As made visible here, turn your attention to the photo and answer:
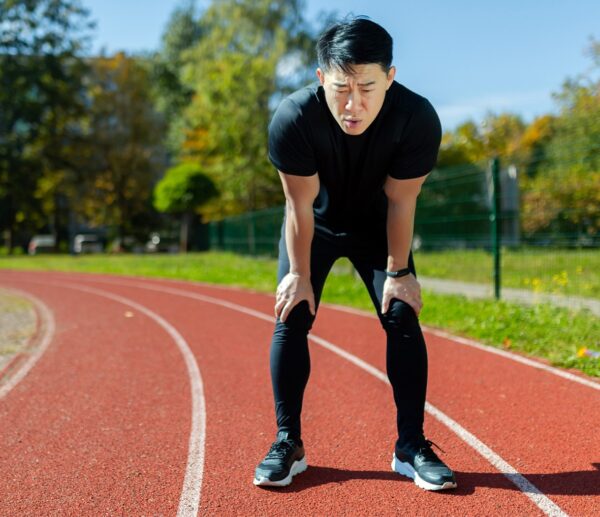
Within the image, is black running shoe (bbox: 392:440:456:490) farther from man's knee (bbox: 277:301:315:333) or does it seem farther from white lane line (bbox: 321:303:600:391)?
white lane line (bbox: 321:303:600:391)

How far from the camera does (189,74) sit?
32.2 metres

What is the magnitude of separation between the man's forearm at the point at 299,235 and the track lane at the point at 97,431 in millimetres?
1147

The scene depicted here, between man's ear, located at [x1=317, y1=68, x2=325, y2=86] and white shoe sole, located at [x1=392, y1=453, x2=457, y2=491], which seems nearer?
man's ear, located at [x1=317, y1=68, x2=325, y2=86]

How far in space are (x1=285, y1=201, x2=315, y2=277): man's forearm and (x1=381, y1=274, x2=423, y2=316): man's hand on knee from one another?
0.37 metres

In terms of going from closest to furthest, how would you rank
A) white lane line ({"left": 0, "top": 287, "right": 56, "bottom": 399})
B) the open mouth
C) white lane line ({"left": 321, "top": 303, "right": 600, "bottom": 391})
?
the open mouth
white lane line ({"left": 321, "top": 303, "right": 600, "bottom": 391})
white lane line ({"left": 0, "top": 287, "right": 56, "bottom": 399})

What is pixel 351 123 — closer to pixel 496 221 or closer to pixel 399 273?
pixel 399 273

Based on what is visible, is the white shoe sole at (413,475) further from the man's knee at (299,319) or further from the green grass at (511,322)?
the green grass at (511,322)

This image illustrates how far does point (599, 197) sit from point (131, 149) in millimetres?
39398

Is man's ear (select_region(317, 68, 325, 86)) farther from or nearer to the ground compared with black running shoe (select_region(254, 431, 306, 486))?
farther from the ground

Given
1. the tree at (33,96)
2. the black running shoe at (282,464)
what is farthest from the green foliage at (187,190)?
the black running shoe at (282,464)

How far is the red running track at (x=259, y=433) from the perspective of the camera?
2848 mm

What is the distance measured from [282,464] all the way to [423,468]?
62cm

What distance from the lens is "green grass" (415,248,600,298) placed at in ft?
25.8

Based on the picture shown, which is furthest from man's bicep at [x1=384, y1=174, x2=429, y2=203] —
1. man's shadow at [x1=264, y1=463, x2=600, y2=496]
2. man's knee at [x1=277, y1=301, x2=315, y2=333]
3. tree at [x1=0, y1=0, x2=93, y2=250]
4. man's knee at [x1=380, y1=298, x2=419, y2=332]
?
tree at [x1=0, y1=0, x2=93, y2=250]
